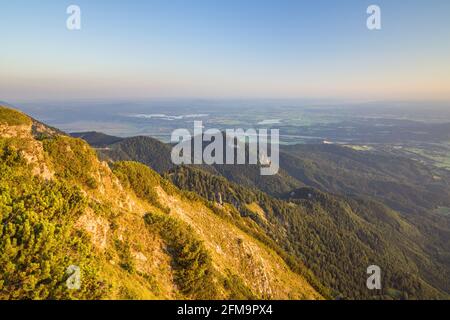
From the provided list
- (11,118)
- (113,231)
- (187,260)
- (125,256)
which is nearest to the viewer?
(125,256)

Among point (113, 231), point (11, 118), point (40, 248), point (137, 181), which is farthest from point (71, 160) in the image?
point (40, 248)

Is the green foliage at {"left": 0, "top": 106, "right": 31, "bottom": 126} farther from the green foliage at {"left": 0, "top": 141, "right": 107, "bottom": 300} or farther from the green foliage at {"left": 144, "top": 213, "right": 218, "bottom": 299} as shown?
the green foliage at {"left": 144, "top": 213, "right": 218, "bottom": 299}

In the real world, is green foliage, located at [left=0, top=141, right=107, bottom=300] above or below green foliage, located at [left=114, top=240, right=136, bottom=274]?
above

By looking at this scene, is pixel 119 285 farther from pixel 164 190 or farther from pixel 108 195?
pixel 164 190

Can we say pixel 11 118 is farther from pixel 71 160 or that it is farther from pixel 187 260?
pixel 187 260

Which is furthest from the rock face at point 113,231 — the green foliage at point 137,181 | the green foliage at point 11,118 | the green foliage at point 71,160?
the green foliage at point 137,181

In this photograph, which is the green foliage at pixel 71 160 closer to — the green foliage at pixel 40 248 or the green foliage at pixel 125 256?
the green foliage at pixel 40 248

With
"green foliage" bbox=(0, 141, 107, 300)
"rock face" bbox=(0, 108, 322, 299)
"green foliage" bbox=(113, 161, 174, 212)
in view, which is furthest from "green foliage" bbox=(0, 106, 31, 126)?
"green foliage" bbox=(113, 161, 174, 212)
